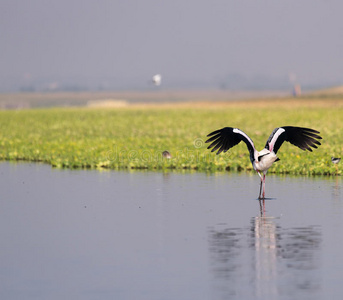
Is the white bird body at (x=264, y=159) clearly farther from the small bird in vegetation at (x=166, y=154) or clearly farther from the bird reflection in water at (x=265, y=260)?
the small bird in vegetation at (x=166, y=154)

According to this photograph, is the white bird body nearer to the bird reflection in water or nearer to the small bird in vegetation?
the bird reflection in water

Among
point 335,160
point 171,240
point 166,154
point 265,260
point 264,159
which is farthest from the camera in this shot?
point 166,154

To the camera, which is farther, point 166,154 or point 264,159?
point 166,154

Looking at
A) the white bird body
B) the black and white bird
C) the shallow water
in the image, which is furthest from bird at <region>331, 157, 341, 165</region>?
the white bird body

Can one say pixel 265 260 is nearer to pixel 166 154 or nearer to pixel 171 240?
pixel 171 240

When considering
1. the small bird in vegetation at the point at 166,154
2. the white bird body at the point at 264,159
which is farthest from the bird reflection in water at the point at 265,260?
the small bird in vegetation at the point at 166,154

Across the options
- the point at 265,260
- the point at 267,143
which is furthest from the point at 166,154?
the point at 265,260

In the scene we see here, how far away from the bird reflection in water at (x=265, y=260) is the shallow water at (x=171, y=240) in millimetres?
12

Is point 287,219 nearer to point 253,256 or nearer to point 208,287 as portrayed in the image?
point 253,256

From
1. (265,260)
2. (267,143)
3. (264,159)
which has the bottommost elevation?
(265,260)

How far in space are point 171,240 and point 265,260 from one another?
1.95 m

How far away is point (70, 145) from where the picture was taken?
31.8 metres

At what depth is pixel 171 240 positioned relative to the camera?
12.4 meters

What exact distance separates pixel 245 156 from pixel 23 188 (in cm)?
752
